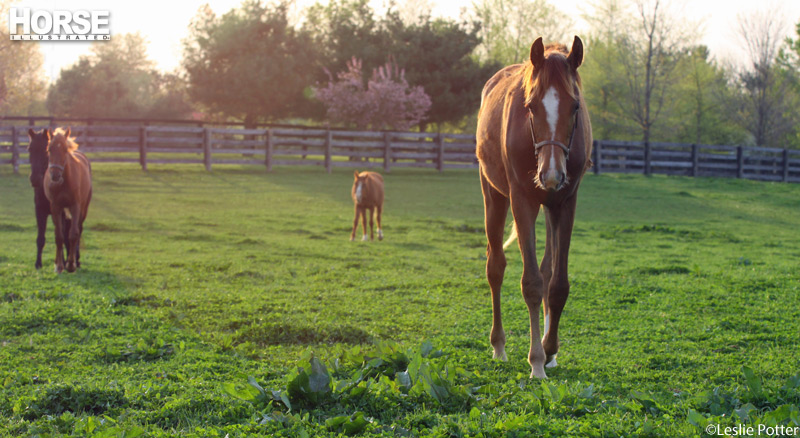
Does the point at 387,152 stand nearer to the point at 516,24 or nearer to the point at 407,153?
the point at 407,153

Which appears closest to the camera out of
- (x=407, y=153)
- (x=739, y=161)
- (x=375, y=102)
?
(x=407, y=153)

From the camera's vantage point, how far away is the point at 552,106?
380 cm

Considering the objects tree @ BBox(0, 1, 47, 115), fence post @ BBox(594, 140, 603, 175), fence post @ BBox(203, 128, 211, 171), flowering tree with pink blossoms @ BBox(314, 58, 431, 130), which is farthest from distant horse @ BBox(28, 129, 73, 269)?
tree @ BBox(0, 1, 47, 115)

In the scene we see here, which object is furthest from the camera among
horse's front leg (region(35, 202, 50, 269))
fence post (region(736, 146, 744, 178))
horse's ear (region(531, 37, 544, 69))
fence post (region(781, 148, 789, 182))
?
fence post (region(781, 148, 789, 182))

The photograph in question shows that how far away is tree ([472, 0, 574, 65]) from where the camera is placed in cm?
4472

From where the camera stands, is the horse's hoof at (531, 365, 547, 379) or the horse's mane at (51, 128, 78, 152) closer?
the horse's hoof at (531, 365, 547, 379)

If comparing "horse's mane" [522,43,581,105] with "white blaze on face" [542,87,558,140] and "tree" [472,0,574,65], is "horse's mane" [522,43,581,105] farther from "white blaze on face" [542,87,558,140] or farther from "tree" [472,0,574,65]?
"tree" [472,0,574,65]

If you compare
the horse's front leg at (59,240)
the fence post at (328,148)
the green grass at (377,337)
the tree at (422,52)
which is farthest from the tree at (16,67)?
the horse's front leg at (59,240)

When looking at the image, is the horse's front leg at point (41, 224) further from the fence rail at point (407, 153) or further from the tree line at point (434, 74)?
the tree line at point (434, 74)

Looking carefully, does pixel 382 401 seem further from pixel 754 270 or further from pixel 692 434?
pixel 754 270

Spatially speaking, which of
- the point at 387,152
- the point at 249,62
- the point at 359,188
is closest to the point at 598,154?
the point at 387,152

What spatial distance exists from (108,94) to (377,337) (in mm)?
47283

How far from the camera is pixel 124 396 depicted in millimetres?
3785

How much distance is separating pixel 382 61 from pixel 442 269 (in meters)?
31.2
